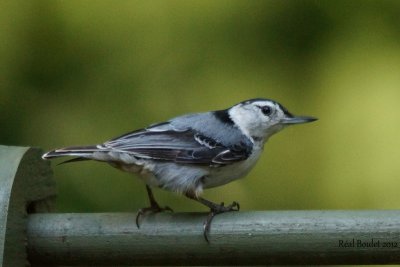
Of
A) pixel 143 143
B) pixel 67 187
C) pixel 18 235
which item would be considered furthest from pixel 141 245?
pixel 67 187

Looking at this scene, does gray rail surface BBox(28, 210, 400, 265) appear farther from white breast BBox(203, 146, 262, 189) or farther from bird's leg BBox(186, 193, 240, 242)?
white breast BBox(203, 146, 262, 189)

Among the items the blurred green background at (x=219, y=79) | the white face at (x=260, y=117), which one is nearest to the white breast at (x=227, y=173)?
the white face at (x=260, y=117)

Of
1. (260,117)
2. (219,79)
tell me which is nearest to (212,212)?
(260,117)

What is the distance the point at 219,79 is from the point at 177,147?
0.78 m

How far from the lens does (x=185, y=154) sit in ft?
7.95

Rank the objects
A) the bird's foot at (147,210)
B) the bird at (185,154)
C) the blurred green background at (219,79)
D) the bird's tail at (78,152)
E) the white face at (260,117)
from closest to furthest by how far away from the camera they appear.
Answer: the bird's foot at (147,210)
the bird's tail at (78,152)
the bird at (185,154)
the white face at (260,117)
the blurred green background at (219,79)

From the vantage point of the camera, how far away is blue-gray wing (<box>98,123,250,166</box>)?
94.4 inches

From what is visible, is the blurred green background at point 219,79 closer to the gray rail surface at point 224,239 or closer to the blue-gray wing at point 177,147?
the blue-gray wing at point 177,147

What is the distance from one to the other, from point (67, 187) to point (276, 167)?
61 cm

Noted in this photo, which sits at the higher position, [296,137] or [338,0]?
[338,0]

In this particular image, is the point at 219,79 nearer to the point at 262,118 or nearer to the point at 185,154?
the point at 262,118

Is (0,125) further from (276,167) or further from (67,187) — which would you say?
(276,167)

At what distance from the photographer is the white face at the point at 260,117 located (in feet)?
8.45

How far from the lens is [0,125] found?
312cm
